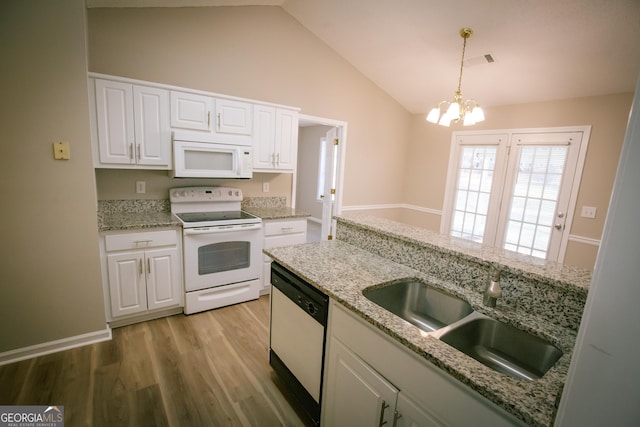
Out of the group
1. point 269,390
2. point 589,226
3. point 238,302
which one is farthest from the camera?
point 589,226

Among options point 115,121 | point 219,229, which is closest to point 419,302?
point 219,229

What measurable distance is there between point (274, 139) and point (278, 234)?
1.04 m

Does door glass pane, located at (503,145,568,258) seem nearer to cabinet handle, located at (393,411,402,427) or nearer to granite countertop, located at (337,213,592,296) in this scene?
granite countertop, located at (337,213,592,296)

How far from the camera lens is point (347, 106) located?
4.11 meters

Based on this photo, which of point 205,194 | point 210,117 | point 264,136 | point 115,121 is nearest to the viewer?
point 115,121

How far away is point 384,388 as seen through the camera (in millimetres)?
1120

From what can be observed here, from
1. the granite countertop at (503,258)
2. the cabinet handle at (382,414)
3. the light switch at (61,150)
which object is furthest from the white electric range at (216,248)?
the cabinet handle at (382,414)

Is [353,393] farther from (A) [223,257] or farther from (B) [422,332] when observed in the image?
(A) [223,257]

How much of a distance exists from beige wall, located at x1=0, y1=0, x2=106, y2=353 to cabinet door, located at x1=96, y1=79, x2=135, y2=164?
355mm

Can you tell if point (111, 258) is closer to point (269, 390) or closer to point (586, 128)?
point (269, 390)

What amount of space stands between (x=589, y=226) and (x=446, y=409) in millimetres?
3405

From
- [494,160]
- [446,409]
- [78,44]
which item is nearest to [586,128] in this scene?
[494,160]

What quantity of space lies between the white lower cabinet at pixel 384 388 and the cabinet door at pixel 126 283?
185 centimetres

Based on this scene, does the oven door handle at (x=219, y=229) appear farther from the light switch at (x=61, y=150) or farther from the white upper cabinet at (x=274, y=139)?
the light switch at (x=61, y=150)
